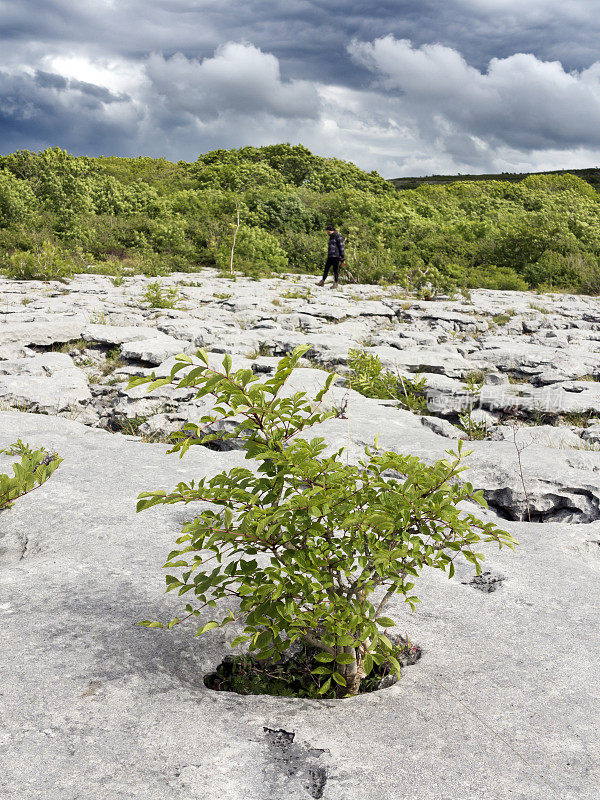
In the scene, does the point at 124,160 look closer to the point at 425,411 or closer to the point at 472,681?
the point at 425,411

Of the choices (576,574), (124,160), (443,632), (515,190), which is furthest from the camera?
(124,160)

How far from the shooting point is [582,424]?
5.46 m

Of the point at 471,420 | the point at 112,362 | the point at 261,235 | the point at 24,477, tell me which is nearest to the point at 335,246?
the point at 261,235

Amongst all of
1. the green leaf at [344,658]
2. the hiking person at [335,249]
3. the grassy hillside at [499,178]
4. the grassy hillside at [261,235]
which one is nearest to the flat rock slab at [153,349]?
the green leaf at [344,658]

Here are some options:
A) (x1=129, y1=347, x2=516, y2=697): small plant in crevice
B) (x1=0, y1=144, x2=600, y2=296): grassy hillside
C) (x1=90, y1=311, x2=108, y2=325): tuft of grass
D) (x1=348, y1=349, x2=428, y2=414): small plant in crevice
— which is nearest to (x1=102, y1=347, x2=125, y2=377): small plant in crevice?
(x1=90, y1=311, x2=108, y2=325): tuft of grass

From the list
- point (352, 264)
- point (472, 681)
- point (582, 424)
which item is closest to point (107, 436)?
point (472, 681)

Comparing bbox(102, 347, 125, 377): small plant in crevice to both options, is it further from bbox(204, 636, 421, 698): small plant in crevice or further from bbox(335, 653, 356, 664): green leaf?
bbox(335, 653, 356, 664): green leaf

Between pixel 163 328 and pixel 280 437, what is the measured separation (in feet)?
24.0

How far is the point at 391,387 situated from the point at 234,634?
436 centimetres

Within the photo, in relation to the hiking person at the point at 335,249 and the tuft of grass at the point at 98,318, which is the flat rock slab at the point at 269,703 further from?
the hiking person at the point at 335,249

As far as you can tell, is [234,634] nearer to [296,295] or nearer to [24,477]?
[24,477]

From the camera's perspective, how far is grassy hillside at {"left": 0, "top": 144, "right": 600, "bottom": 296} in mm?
17281

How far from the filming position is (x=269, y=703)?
1.74 m

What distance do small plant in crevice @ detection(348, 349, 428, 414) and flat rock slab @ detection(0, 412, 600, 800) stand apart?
323cm
